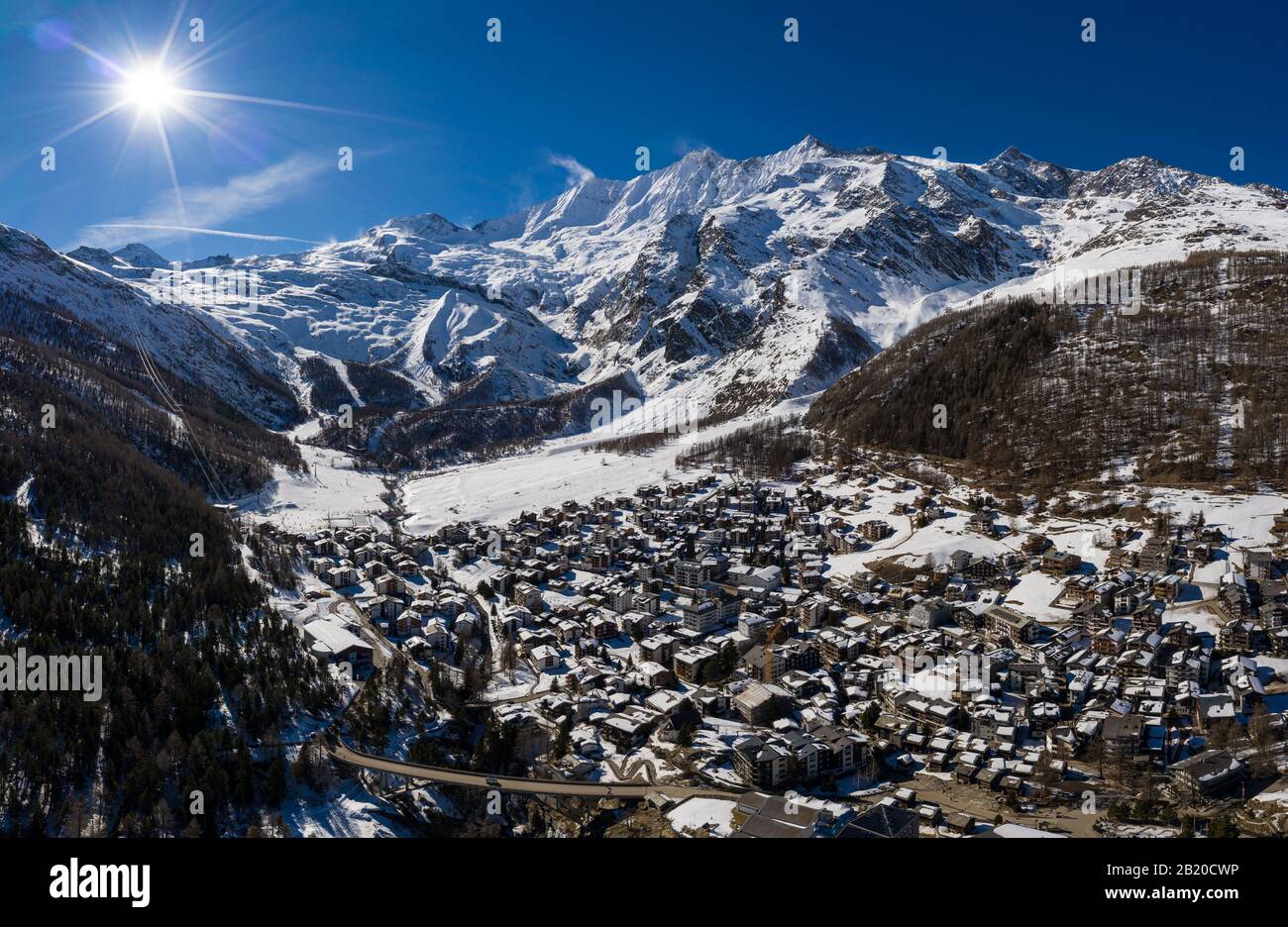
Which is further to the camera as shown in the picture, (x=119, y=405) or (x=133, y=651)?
(x=119, y=405)

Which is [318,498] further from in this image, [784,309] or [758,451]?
[784,309]

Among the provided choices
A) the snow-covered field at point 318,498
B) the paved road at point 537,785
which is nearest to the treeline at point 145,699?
the paved road at point 537,785

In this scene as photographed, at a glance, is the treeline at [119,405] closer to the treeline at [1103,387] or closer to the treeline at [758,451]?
the treeline at [758,451]

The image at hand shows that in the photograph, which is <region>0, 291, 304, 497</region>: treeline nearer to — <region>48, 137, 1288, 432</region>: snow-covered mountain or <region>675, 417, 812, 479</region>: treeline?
<region>48, 137, 1288, 432</region>: snow-covered mountain

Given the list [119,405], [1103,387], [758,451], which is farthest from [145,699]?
[119,405]

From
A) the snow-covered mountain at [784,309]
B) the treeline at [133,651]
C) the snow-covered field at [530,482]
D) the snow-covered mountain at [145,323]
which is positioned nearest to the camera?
the treeline at [133,651]

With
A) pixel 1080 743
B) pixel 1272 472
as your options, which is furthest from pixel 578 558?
pixel 1272 472

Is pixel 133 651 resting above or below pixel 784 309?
below

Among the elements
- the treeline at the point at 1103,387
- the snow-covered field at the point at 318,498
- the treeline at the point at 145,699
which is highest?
the treeline at the point at 1103,387

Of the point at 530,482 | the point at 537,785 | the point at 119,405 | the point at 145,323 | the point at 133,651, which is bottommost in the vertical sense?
the point at 537,785

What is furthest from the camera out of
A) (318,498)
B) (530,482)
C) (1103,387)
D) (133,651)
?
(318,498)
